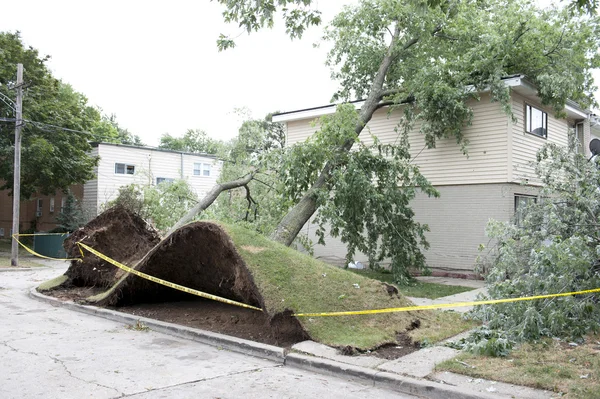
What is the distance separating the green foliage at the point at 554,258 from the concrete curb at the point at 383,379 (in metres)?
1.79

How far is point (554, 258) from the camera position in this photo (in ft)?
20.6

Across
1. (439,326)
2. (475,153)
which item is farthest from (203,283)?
(475,153)

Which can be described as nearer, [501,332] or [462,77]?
[501,332]

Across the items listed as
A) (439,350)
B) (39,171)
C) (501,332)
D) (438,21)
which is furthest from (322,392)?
(39,171)

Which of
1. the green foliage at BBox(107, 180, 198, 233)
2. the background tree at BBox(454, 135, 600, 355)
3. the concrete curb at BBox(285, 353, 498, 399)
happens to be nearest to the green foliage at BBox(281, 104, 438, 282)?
the green foliage at BBox(107, 180, 198, 233)

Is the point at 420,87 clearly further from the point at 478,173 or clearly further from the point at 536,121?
the point at 536,121

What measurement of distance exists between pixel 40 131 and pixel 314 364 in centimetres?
2249

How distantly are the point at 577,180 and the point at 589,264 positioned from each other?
68.3 inches

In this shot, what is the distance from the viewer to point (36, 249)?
24.7 metres

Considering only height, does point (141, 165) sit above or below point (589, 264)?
above

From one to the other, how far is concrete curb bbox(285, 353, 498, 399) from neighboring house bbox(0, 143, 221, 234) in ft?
69.0

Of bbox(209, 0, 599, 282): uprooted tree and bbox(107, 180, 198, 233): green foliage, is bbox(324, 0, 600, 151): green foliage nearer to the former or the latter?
bbox(209, 0, 599, 282): uprooted tree

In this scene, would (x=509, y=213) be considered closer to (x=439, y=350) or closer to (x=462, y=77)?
(x=462, y=77)

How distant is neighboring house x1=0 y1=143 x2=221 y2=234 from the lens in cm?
2944
